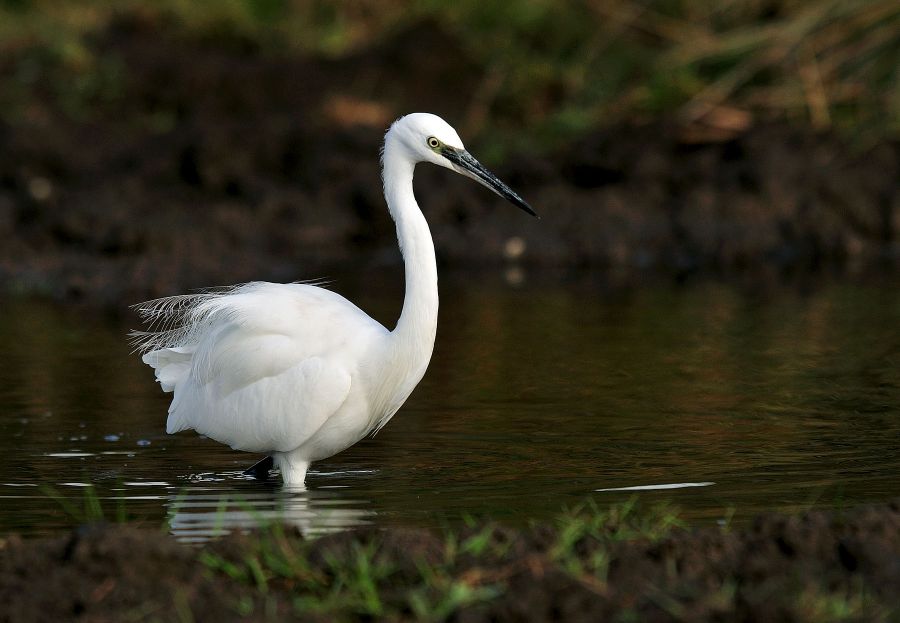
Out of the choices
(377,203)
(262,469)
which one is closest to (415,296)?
(262,469)

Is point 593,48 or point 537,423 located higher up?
point 593,48

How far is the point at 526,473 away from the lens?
590 centimetres

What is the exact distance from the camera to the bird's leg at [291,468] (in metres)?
5.96

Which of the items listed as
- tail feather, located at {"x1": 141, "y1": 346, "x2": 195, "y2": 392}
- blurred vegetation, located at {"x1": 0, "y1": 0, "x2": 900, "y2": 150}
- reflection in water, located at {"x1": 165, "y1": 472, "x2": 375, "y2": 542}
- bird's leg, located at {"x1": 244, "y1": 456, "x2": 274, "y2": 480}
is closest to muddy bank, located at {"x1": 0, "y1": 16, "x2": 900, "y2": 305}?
blurred vegetation, located at {"x1": 0, "y1": 0, "x2": 900, "y2": 150}

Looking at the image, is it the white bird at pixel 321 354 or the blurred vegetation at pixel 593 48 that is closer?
the white bird at pixel 321 354

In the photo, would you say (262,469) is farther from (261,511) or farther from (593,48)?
(593,48)

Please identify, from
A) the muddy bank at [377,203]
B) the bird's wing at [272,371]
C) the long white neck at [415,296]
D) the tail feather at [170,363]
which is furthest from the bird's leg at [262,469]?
the muddy bank at [377,203]

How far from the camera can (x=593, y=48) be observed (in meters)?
16.9

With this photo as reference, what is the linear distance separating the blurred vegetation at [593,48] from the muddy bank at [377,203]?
20.8 inches

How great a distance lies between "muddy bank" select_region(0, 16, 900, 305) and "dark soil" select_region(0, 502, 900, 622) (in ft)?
27.9

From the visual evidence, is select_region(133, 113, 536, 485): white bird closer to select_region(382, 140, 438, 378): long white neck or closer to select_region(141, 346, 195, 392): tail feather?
select_region(382, 140, 438, 378): long white neck

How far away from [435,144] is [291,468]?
1.37 m

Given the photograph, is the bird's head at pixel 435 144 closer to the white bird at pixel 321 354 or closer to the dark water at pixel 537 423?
the white bird at pixel 321 354

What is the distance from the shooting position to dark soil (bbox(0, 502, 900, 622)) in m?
3.46
